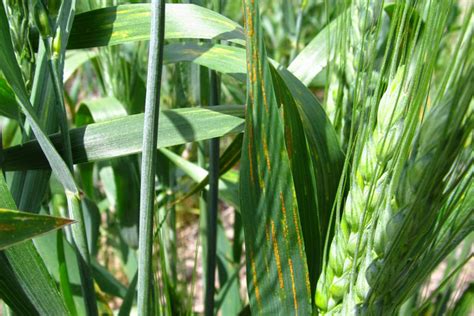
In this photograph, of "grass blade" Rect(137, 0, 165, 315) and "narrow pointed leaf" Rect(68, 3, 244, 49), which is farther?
"narrow pointed leaf" Rect(68, 3, 244, 49)

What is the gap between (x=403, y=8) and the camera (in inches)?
20.6

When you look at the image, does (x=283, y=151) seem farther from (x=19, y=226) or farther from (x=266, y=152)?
(x=19, y=226)

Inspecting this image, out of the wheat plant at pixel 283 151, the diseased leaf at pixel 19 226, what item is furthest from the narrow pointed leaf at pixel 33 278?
the diseased leaf at pixel 19 226

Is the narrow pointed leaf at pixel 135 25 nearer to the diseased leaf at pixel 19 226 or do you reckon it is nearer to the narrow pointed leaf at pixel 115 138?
the narrow pointed leaf at pixel 115 138

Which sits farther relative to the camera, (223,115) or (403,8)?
(223,115)

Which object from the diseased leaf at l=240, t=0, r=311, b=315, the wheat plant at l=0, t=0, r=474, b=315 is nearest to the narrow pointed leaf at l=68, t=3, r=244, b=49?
the wheat plant at l=0, t=0, r=474, b=315

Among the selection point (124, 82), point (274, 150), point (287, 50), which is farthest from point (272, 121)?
point (287, 50)

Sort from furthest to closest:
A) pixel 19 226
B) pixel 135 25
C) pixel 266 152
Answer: pixel 135 25, pixel 266 152, pixel 19 226

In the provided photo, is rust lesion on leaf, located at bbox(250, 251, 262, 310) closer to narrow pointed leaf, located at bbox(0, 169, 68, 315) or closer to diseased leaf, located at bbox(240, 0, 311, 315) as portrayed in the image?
diseased leaf, located at bbox(240, 0, 311, 315)

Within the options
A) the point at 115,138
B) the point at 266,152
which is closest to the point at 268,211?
the point at 266,152

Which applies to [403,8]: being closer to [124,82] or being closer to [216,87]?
[216,87]

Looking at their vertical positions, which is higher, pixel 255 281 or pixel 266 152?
pixel 266 152

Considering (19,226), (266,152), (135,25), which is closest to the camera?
(19,226)

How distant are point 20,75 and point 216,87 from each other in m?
0.27
